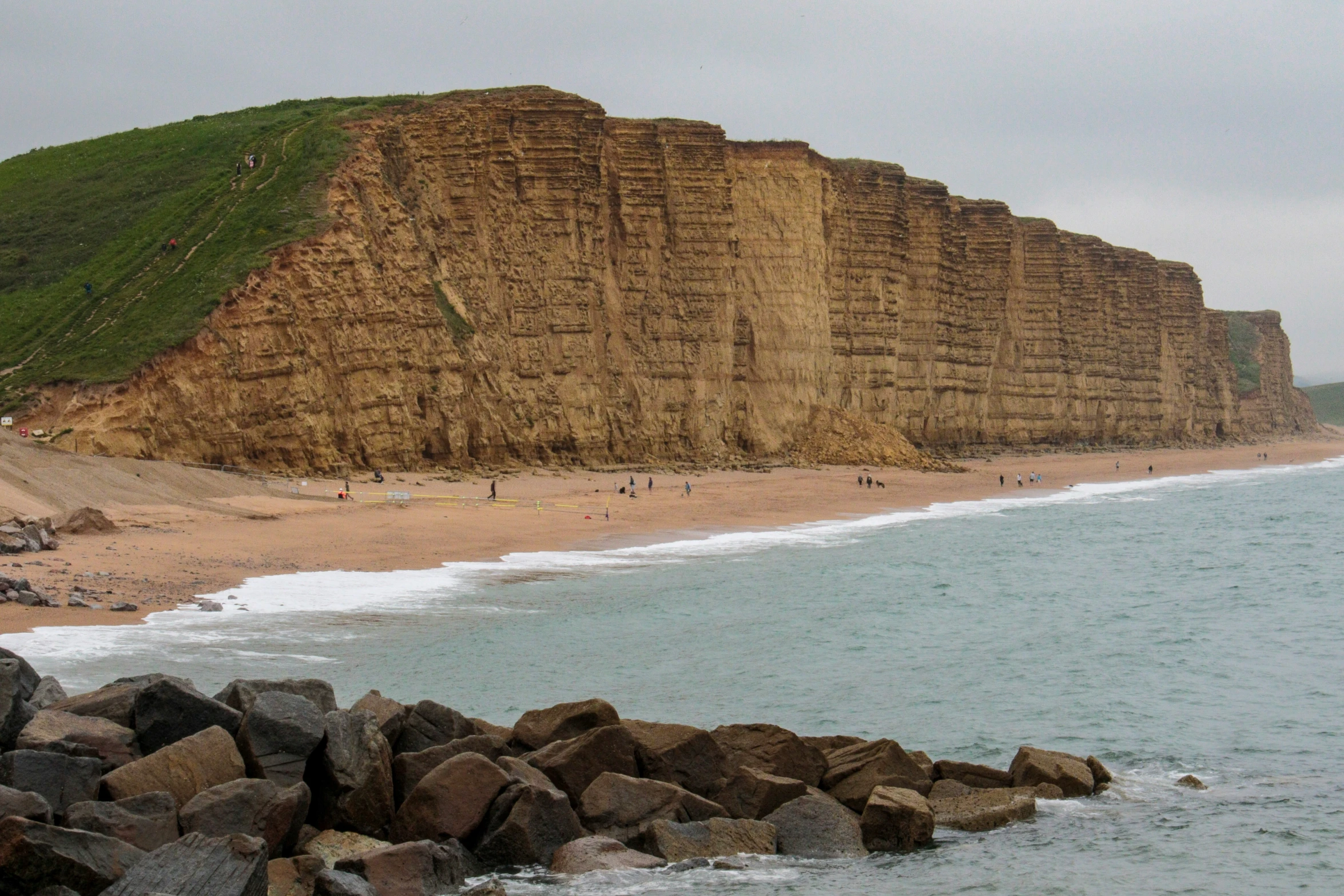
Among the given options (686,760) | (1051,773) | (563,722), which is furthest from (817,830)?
(1051,773)

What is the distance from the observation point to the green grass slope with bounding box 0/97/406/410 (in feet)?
114

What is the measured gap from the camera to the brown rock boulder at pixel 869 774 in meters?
10.8

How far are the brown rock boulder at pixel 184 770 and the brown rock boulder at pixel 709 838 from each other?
3.25 meters

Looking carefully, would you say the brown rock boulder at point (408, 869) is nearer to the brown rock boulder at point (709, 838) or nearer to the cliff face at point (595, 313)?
the brown rock boulder at point (709, 838)

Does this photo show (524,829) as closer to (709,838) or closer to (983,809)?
(709,838)

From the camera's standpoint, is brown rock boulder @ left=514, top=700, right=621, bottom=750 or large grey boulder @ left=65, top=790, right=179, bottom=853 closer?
large grey boulder @ left=65, top=790, right=179, bottom=853

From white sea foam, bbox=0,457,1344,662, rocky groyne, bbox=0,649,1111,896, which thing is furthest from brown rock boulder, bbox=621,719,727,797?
white sea foam, bbox=0,457,1344,662

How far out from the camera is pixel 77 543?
2111 cm

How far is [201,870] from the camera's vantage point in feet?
24.8

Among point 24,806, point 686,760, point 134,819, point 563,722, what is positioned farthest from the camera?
point 563,722

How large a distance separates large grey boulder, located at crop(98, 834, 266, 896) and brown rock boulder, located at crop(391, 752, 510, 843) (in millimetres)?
1649

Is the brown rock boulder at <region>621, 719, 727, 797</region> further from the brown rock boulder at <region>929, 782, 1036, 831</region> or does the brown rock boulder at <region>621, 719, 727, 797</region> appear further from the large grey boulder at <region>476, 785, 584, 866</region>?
the brown rock boulder at <region>929, 782, 1036, 831</region>

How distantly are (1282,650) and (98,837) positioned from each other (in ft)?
57.0

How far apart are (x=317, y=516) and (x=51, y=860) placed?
21.9 metres
